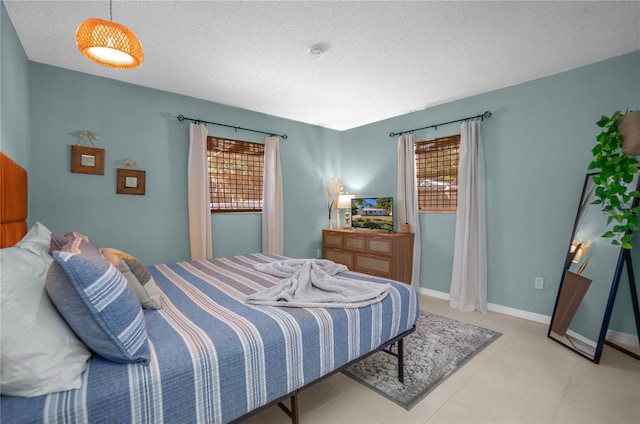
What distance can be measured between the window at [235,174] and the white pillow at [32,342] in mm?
2918

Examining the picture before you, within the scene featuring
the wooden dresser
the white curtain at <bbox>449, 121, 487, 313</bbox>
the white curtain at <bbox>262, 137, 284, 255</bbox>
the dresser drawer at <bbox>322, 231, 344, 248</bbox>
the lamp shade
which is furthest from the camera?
the lamp shade

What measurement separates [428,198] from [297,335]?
10.6 ft

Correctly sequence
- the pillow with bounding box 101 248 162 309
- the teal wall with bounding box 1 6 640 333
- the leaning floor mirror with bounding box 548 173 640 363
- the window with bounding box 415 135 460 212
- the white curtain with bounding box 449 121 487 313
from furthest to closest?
the window with bounding box 415 135 460 212, the white curtain with bounding box 449 121 487 313, the teal wall with bounding box 1 6 640 333, the leaning floor mirror with bounding box 548 173 640 363, the pillow with bounding box 101 248 162 309

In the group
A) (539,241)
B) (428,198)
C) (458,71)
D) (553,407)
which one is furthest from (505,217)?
(553,407)

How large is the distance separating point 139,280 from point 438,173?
12.0ft

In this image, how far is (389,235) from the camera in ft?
13.4

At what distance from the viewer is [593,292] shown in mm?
2604

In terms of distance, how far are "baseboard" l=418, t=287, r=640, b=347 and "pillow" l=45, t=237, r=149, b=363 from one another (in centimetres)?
336

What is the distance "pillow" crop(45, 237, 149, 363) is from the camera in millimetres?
1062

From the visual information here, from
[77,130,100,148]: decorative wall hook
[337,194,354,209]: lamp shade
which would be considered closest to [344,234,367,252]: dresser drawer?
[337,194,354,209]: lamp shade

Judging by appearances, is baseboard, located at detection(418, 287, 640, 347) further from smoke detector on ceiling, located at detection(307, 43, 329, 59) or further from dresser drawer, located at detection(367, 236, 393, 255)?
smoke detector on ceiling, located at detection(307, 43, 329, 59)

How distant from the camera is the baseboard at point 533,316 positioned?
8.71 ft

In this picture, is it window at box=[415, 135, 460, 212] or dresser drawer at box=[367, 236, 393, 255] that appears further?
dresser drawer at box=[367, 236, 393, 255]

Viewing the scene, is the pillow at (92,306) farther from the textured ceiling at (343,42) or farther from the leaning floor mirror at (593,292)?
the leaning floor mirror at (593,292)
